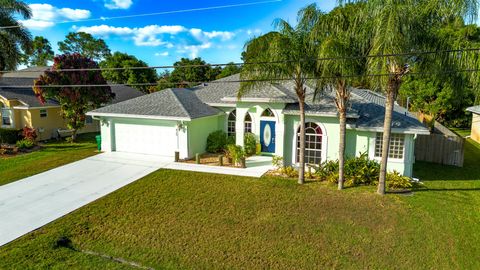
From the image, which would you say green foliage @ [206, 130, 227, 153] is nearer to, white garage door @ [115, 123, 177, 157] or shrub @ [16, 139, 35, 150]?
white garage door @ [115, 123, 177, 157]

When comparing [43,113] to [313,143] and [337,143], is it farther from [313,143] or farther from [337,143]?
[337,143]

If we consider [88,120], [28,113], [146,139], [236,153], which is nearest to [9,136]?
[28,113]

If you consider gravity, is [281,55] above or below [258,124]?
above

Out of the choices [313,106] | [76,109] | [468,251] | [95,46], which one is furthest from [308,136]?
Result: [95,46]

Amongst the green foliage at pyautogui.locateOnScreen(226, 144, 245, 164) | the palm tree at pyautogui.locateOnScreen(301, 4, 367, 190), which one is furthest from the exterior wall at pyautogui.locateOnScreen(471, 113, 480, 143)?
the green foliage at pyautogui.locateOnScreen(226, 144, 245, 164)

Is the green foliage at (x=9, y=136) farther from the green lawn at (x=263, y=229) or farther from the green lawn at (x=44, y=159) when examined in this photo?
the green lawn at (x=263, y=229)

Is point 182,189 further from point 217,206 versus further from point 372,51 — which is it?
point 372,51
